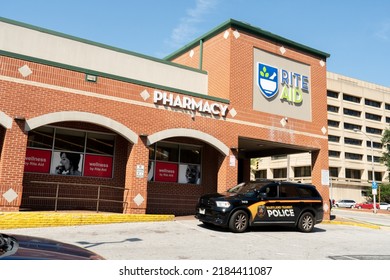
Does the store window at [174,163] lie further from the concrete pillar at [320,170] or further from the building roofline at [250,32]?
the concrete pillar at [320,170]

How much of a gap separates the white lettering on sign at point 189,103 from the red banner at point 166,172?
3.07m

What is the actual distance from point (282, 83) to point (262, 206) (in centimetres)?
900

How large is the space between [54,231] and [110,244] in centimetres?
273

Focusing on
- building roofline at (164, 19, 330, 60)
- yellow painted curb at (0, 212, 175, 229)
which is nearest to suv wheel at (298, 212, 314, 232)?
yellow painted curb at (0, 212, 175, 229)

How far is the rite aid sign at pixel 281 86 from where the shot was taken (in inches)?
734

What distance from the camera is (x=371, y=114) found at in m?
78.4

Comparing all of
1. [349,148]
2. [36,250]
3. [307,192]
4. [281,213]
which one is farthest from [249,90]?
[349,148]

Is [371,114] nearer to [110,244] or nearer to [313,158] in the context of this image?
[313,158]

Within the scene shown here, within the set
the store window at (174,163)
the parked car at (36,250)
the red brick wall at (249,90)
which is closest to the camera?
the parked car at (36,250)

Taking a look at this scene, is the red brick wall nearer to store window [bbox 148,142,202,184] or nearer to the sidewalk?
store window [bbox 148,142,202,184]

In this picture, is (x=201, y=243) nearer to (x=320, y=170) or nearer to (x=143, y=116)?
(x=143, y=116)

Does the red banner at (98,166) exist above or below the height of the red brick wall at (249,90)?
below

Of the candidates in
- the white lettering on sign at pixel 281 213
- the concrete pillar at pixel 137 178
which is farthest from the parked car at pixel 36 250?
the concrete pillar at pixel 137 178
